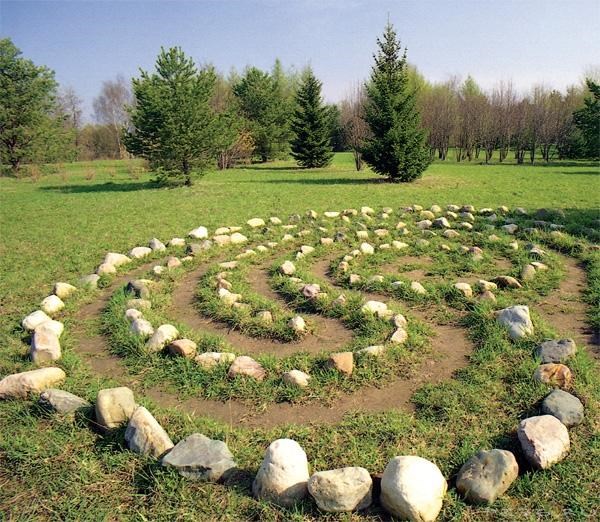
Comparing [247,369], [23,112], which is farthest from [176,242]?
[23,112]

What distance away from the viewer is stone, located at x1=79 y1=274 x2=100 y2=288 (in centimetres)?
546

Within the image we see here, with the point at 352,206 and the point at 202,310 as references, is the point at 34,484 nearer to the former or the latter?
the point at 202,310

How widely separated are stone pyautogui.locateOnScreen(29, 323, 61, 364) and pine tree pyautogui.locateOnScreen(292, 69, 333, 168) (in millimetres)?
22355

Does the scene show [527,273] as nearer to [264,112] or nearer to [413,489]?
[413,489]

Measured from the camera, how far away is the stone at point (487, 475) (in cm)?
216

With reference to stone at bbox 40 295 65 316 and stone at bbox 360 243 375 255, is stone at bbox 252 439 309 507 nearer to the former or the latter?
stone at bbox 40 295 65 316

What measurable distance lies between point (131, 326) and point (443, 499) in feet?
10.4

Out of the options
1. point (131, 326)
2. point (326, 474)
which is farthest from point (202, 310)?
point (326, 474)

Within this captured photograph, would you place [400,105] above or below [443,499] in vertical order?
above

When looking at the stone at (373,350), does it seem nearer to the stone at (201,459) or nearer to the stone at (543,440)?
the stone at (543,440)

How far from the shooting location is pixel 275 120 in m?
33.2

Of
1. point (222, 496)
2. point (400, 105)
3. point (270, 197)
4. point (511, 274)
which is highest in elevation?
point (400, 105)

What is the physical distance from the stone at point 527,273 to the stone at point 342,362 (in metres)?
2.89

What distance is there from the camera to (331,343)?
3.96 metres
